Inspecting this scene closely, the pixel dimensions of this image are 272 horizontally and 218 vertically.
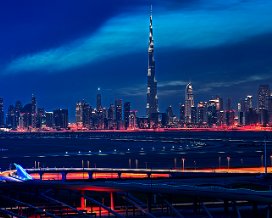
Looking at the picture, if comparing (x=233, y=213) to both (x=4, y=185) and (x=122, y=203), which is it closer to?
(x=4, y=185)

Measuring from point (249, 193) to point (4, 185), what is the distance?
54.4 ft

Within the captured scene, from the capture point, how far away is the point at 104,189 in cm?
3512

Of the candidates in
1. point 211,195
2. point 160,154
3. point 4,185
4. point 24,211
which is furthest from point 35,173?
point 160,154

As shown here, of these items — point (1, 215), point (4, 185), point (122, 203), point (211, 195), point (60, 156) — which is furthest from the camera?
point (60, 156)

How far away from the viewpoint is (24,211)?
4547cm

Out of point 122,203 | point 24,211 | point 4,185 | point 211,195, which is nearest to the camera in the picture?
point 211,195

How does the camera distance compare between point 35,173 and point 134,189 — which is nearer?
point 134,189

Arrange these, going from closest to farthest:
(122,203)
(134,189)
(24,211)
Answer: (134,189) → (24,211) → (122,203)

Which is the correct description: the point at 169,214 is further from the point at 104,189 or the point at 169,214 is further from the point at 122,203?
the point at 122,203

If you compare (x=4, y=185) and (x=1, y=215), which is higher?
(x=4, y=185)

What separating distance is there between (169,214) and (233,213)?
174 inches

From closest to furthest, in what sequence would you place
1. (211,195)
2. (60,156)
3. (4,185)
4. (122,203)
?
(211,195) < (4,185) < (122,203) < (60,156)

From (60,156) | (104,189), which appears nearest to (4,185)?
(104,189)

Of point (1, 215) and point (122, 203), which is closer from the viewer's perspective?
point (1, 215)
